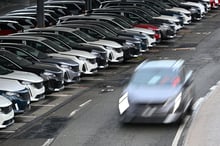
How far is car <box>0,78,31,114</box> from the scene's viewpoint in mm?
15984

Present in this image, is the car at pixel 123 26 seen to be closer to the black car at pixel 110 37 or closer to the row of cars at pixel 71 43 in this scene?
the row of cars at pixel 71 43

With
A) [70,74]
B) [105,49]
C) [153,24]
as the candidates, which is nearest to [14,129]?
[70,74]

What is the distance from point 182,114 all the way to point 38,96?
5.24 metres

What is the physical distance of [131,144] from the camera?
44.2 feet

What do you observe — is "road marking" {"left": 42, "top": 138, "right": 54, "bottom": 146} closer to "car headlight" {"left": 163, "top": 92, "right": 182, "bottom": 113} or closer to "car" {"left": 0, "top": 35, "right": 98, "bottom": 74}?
"car headlight" {"left": 163, "top": 92, "right": 182, "bottom": 113}

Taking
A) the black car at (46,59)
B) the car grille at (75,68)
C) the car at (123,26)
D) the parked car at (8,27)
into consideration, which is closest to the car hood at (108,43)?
the car at (123,26)

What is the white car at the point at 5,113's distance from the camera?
1432 centimetres

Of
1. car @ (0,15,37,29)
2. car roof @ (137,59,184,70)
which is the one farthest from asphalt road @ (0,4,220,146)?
car @ (0,15,37,29)

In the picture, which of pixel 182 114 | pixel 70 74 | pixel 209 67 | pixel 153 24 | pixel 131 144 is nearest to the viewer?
pixel 131 144

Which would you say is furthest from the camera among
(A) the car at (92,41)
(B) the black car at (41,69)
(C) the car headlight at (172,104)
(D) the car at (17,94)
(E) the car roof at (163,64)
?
(A) the car at (92,41)

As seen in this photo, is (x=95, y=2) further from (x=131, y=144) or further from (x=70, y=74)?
(x=131, y=144)

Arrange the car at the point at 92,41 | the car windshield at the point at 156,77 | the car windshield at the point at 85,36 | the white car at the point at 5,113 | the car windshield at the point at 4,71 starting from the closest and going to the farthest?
the white car at the point at 5,113 < the car windshield at the point at 156,77 < the car windshield at the point at 4,71 < the car at the point at 92,41 < the car windshield at the point at 85,36

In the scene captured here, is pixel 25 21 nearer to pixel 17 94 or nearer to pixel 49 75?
pixel 49 75

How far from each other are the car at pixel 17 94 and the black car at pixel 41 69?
260 centimetres
